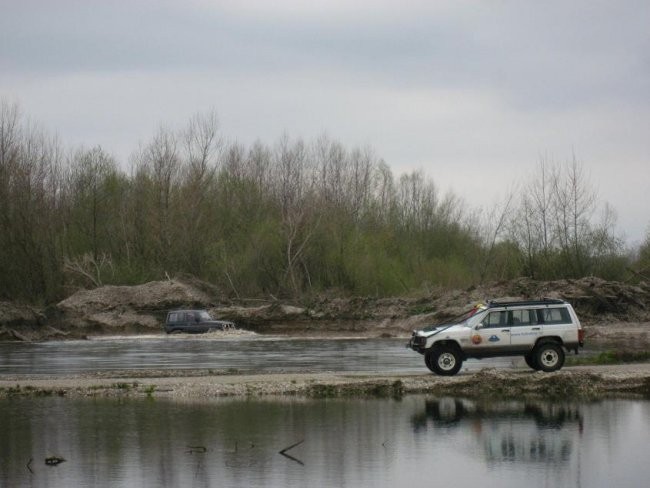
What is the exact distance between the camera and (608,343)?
4422cm

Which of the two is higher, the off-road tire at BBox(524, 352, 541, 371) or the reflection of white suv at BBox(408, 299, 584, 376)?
the reflection of white suv at BBox(408, 299, 584, 376)

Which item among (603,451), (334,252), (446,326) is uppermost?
(334,252)

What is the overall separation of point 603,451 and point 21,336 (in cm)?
4563

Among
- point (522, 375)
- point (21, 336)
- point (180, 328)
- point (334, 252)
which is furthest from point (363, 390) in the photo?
point (334, 252)

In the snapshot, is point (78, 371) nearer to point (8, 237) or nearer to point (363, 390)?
point (363, 390)

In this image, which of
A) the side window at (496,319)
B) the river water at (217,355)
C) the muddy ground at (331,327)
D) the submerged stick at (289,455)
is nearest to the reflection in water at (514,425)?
the muddy ground at (331,327)

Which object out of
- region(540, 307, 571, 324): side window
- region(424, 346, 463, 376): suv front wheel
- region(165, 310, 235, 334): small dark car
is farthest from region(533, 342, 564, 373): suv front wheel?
region(165, 310, 235, 334): small dark car

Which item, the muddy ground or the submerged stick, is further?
the muddy ground

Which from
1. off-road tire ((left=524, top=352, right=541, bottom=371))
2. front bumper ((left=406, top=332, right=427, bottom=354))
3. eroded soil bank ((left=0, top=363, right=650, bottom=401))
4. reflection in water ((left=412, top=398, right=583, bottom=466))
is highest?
front bumper ((left=406, top=332, right=427, bottom=354))

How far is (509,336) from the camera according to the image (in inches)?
1091

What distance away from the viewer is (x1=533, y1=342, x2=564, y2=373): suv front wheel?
27719 millimetres

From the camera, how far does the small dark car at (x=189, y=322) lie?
55.8 m

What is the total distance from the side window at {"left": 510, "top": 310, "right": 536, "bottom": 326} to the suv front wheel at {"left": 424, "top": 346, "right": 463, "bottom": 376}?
173 cm

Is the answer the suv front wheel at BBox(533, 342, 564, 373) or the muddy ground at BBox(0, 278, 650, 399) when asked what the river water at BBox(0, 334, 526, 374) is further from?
the suv front wheel at BBox(533, 342, 564, 373)
